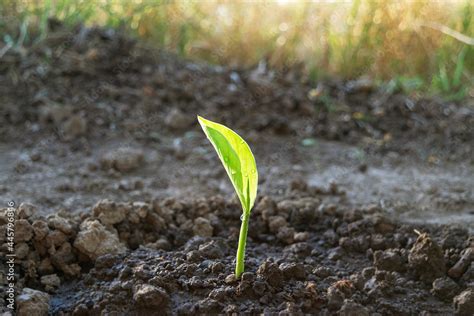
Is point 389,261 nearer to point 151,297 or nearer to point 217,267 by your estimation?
point 217,267

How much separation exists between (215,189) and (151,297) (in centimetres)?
89

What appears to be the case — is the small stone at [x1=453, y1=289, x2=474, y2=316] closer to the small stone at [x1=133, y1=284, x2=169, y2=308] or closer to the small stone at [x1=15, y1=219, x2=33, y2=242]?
the small stone at [x1=133, y1=284, x2=169, y2=308]

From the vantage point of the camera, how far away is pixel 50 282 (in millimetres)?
1461

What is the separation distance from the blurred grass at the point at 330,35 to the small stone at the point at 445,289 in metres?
1.90

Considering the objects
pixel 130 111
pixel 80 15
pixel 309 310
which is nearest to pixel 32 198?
pixel 130 111

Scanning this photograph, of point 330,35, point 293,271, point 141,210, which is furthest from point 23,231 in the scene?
point 330,35

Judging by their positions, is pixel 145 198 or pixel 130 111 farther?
pixel 130 111

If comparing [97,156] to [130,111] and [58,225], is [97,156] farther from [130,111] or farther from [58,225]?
[58,225]

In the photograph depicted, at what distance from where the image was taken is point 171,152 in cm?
245

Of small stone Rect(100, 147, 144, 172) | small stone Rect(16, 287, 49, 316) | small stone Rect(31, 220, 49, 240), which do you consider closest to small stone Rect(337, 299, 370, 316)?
small stone Rect(16, 287, 49, 316)

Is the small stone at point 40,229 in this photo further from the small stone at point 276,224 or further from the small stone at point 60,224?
the small stone at point 276,224

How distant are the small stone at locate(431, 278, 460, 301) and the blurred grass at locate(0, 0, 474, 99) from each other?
1903mm

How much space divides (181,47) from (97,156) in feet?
3.61

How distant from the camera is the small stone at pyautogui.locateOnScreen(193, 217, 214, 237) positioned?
1.69 m
